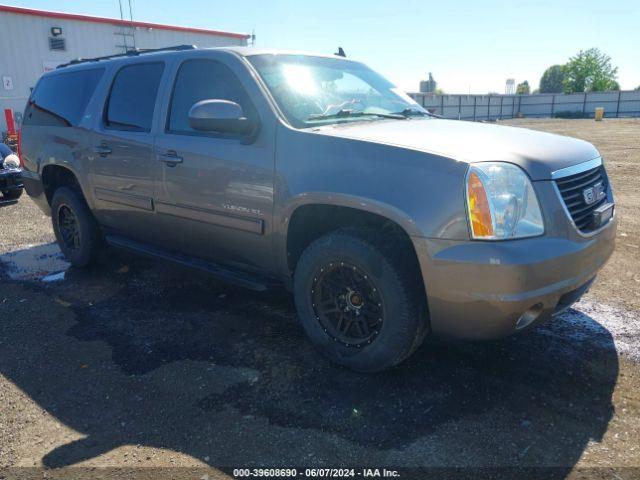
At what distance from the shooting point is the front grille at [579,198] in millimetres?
2760

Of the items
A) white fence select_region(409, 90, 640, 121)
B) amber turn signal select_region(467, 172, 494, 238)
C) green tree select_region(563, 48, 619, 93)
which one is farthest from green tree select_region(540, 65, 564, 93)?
amber turn signal select_region(467, 172, 494, 238)

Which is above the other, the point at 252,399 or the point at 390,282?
the point at 390,282

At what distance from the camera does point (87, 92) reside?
16.2 feet

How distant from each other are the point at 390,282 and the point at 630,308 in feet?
7.69

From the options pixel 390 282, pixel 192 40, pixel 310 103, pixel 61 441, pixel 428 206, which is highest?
pixel 192 40

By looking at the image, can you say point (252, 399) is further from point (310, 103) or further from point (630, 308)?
point (630, 308)

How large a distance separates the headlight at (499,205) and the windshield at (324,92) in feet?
4.04

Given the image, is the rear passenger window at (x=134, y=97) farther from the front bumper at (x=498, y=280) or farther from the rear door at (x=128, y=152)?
the front bumper at (x=498, y=280)

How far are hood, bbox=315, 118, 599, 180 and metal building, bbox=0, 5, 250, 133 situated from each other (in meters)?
19.2

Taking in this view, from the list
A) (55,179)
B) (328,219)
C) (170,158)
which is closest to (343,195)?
(328,219)

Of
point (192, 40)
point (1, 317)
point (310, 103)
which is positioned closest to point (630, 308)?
point (310, 103)

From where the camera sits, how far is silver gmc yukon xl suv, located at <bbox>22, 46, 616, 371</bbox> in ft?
8.52

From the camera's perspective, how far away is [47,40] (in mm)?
18984

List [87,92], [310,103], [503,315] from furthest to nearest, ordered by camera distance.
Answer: [87,92] → [310,103] → [503,315]
